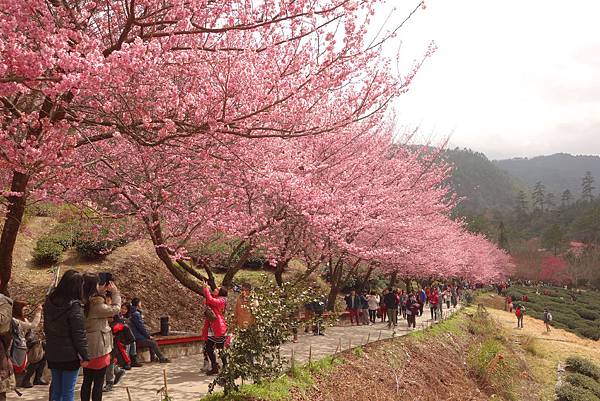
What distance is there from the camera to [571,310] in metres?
44.2

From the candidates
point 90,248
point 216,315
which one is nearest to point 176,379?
point 216,315

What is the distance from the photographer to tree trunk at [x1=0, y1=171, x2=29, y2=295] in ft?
19.0

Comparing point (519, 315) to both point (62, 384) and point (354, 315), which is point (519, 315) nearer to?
point (354, 315)

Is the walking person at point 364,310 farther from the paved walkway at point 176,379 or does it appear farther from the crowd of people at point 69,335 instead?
the crowd of people at point 69,335

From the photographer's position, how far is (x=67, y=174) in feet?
20.1

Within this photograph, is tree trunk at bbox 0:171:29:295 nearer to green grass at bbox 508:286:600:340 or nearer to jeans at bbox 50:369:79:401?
jeans at bbox 50:369:79:401

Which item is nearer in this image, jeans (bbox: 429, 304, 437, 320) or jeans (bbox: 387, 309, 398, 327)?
jeans (bbox: 387, 309, 398, 327)

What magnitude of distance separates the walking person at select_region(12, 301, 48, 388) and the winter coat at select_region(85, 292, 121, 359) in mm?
1052

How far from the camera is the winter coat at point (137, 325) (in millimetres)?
8641

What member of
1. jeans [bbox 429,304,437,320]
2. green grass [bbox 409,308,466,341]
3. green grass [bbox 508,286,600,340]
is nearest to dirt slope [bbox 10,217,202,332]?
green grass [bbox 409,308,466,341]

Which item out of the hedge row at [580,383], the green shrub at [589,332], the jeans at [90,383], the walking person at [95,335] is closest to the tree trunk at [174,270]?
the walking person at [95,335]

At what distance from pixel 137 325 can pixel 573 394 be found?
48.3ft

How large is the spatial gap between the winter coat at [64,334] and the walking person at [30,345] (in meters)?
1.22

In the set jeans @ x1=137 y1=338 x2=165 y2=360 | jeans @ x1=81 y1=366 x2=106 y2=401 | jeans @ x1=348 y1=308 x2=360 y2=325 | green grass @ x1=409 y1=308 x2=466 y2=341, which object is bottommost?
green grass @ x1=409 y1=308 x2=466 y2=341
